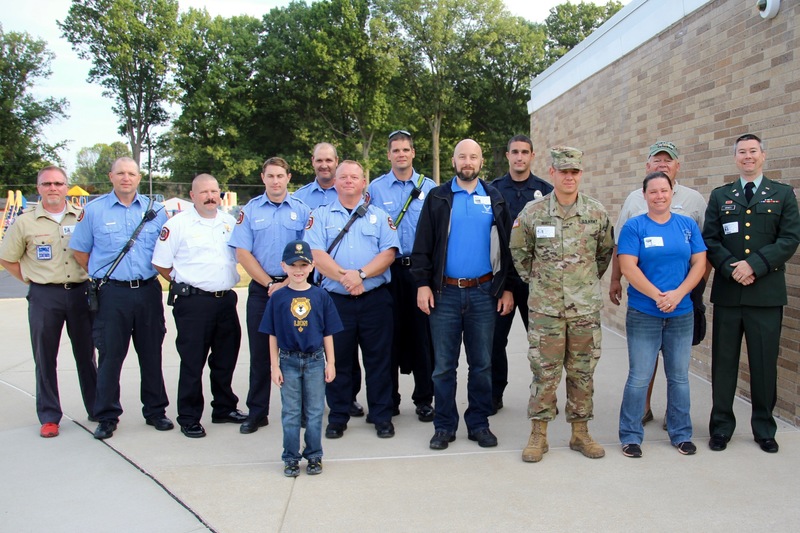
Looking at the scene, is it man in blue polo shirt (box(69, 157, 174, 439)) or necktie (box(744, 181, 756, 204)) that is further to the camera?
man in blue polo shirt (box(69, 157, 174, 439))

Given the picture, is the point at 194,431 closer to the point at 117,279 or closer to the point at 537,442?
the point at 117,279

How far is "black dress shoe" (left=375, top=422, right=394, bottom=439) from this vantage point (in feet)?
14.3

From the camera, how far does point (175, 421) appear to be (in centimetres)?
482

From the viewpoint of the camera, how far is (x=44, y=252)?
4.42m

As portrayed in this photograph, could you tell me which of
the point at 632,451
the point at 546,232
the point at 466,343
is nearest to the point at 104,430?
the point at 466,343

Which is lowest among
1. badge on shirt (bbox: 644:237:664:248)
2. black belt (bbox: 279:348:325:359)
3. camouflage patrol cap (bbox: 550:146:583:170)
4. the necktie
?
black belt (bbox: 279:348:325:359)

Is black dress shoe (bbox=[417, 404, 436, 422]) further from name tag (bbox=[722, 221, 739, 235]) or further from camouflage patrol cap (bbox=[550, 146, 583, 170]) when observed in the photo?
name tag (bbox=[722, 221, 739, 235])

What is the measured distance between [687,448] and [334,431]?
2.31m

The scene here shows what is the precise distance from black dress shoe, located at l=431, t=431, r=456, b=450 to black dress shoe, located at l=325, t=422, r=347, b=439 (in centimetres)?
68

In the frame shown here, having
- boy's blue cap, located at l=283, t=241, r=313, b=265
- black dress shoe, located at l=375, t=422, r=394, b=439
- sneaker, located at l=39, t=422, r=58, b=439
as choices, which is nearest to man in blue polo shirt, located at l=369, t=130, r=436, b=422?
black dress shoe, located at l=375, t=422, r=394, b=439

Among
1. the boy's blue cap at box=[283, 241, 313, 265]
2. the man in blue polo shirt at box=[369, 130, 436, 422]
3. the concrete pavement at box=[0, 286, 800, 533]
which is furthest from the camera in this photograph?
the man in blue polo shirt at box=[369, 130, 436, 422]

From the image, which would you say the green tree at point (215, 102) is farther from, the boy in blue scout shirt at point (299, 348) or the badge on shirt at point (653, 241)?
the badge on shirt at point (653, 241)

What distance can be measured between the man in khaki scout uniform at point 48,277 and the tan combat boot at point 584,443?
354cm

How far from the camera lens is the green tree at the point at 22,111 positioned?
136 feet
